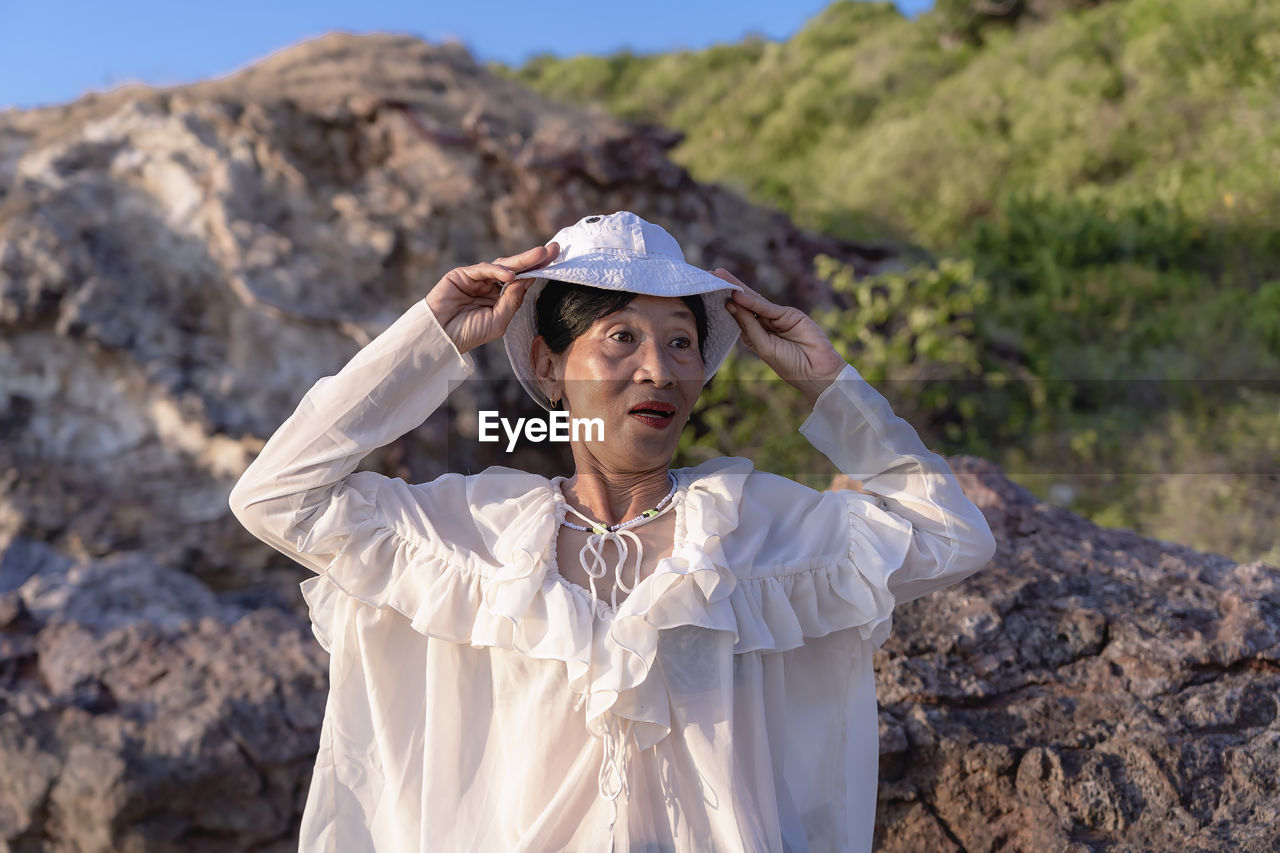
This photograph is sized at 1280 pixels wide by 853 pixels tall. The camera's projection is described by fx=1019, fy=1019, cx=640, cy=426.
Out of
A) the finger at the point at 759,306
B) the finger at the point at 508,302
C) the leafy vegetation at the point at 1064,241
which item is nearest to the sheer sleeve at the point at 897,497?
the finger at the point at 759,306

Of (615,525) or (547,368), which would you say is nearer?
(615,525)

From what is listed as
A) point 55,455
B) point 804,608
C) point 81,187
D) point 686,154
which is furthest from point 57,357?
point 686,154

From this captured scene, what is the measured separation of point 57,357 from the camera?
5.66 metres

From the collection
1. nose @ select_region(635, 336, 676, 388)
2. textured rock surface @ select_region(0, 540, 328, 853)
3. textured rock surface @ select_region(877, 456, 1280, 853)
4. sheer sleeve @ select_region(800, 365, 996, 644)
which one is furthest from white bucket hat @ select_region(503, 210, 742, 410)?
textured rock surface @ select_region(0, 540, 328, 853)

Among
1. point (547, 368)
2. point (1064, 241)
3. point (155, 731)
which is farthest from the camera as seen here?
point (1064, 241)

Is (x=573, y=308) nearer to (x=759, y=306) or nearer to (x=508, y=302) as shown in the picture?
(x=508, y=302)

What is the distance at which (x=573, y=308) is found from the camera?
2.13 meters

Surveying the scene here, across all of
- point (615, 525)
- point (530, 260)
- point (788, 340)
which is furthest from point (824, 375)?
point (530, 260)

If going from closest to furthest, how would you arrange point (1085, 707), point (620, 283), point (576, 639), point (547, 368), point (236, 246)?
1. point (576, 639)
2. point (620, 283)
3. point (547, 368)
4. point (1085, 707)
5. point (236, 246)

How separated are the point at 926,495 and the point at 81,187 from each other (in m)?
6.02

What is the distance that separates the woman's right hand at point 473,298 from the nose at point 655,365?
10.7 inches

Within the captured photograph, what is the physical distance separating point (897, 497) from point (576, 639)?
2.39 feet

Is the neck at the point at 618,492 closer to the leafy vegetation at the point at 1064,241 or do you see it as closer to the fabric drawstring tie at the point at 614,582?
the fabric drawstring tie at the point at 614,582

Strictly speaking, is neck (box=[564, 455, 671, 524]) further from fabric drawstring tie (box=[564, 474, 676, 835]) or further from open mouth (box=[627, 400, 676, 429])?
open mouth (box=[627, 400, 676, 429])
